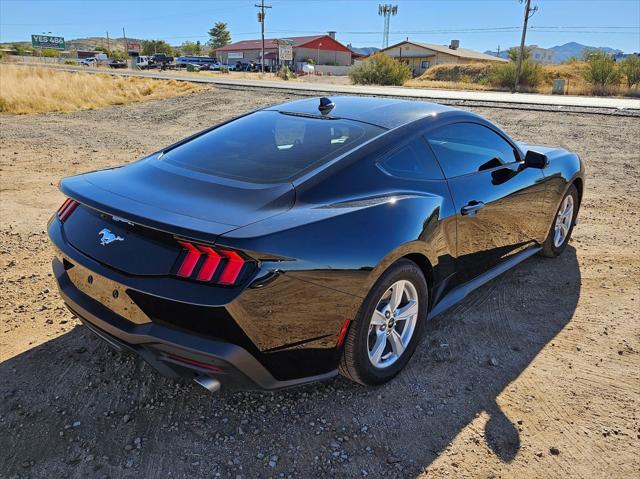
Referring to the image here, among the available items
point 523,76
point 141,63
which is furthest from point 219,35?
point 523,76

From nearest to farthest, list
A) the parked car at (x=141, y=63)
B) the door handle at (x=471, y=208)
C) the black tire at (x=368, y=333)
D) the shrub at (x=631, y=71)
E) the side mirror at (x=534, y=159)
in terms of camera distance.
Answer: the black tire at (x=368, y=333) < the door handle at (x=471, y=208) < the side mirror at (x=534, y=159) < the shrub at (x=631, y=71) < the parked car at (x=141, y=63)

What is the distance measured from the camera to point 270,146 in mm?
3080

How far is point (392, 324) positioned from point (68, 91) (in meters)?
20.2

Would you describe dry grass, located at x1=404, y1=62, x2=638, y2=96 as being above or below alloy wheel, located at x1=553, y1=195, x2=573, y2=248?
above

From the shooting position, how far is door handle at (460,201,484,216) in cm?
318

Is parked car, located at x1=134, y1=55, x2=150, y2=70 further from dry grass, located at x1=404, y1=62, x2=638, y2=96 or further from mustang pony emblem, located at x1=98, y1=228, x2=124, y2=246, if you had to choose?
mustang pony emblem, located at x1=98, y1=228, x2=124, y2=246

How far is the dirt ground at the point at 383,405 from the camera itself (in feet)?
7.66

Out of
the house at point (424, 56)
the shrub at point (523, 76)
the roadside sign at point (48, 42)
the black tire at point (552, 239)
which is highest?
the roadside sign at point (48, 42)

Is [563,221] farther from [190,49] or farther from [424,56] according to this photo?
[190,49]

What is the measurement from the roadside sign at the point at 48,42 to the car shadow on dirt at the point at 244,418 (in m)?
125

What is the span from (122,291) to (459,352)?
6.87 ft

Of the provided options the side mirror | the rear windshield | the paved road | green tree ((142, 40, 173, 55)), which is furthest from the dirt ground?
green tree ((142, 40, 173, 55))

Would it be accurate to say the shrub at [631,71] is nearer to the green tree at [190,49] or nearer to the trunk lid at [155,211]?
the trunk lid at [155,211]

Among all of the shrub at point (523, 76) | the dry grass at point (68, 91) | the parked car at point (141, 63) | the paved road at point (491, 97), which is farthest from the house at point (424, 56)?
the dry grass at point (68, 91)
